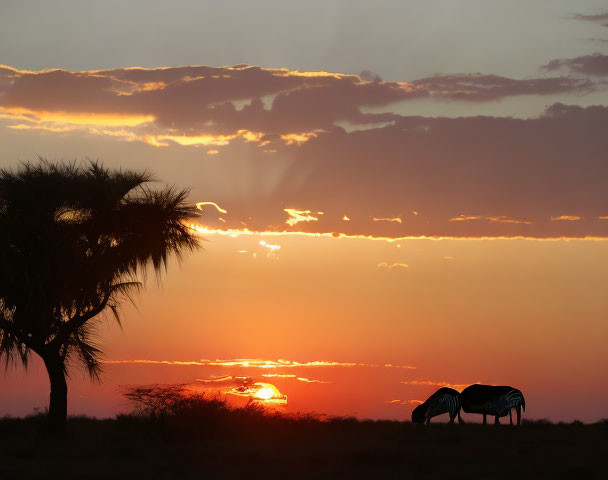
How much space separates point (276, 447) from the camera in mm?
28766

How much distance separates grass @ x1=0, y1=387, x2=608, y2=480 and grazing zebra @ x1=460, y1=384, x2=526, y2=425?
104 cm

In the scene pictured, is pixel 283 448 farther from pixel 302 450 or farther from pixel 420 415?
pixel 420 415

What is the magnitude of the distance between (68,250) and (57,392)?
5.71 meters

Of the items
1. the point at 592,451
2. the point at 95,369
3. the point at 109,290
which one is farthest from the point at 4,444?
the point at 592,451

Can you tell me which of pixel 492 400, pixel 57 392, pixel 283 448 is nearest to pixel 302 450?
pixel 283 448

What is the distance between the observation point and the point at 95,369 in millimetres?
32969

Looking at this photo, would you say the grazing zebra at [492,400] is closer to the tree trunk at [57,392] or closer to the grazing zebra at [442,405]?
the grazing zebra at [442,405]

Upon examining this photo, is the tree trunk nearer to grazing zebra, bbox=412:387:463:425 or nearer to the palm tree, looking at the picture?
the palm tree

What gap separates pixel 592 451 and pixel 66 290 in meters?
19.3

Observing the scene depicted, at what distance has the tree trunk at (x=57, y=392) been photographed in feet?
106

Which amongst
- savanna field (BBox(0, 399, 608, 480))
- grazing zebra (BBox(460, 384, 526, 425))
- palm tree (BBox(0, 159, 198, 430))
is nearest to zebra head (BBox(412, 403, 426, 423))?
savanna field (BBox(0, 399, 608, 480))

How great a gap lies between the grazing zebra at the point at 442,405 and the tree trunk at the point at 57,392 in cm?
1441

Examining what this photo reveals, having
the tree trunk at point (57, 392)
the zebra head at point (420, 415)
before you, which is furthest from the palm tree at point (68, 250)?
the zebra head at point (420, 415)

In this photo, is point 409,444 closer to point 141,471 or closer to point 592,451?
point 592,451
